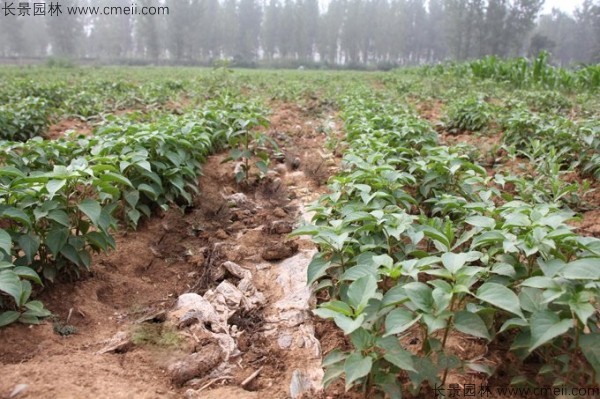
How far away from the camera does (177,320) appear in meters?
1.97

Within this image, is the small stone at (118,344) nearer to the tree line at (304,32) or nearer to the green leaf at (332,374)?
the green leaf at (332,374)

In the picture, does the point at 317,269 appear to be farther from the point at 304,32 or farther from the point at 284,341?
the point at 304,32

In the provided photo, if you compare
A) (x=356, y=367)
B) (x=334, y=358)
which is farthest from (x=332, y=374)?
(x=356, y=367)

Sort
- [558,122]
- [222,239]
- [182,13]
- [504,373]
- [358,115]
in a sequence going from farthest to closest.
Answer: [182,13]
[358,115]
[558,122]
[222,239]
[504,373]

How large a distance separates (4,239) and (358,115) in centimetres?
447

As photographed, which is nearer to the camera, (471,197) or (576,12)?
(471,197)

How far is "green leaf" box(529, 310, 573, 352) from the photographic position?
1217mm

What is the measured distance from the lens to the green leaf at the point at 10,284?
1527 millimetres

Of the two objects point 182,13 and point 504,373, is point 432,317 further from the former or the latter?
point 182,13

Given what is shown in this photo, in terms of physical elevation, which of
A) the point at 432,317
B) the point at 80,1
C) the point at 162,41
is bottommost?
the point at 432,317

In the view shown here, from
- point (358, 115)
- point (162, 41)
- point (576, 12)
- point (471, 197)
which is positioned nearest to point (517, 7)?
point (576, 12)

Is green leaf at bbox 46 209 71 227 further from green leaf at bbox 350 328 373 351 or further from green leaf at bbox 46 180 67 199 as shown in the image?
green leaf at bbox 350 328 373 351

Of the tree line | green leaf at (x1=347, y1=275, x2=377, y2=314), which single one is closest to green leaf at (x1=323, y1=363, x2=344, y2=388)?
green leaf at (x1=347, y1=275, x2=377, y2=314)

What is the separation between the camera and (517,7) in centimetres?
3781
